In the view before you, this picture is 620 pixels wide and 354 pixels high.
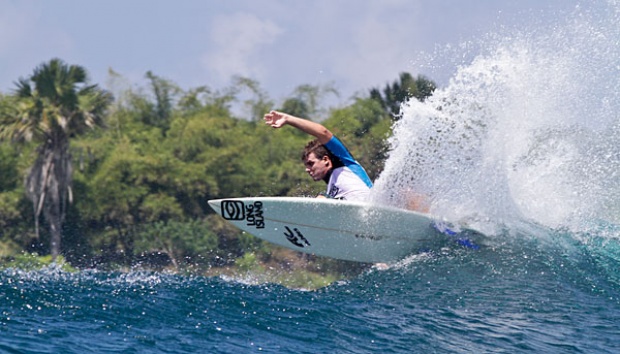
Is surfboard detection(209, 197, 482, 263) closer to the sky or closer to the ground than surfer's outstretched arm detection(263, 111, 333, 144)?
closer to the ground

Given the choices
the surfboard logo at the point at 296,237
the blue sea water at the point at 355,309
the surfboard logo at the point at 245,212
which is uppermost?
the surfboard logo at the point at 245,212

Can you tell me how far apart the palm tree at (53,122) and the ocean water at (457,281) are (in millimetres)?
27015

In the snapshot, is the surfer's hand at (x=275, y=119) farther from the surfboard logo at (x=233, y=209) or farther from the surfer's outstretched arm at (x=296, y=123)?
the surfboard logo at (x=233, y=209)

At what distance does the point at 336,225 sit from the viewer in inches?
373

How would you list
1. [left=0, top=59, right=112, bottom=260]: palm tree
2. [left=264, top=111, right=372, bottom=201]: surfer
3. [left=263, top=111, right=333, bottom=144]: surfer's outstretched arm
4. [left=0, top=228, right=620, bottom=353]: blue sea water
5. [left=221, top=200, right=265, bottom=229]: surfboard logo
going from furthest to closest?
1. [left=0, top=59, right=112, bottom=260]: palm tree
2. [left=221, top=200, right=265, bottom=229]: surfboard logo
3. [left=264, top=111, right=372, bottom=201]: surfer
4. [left=263, top=111, right=333, bottom=144]: surfer's outstretched arm
5. [left=0, top=228, right=620, bottom=353]: blue sea water

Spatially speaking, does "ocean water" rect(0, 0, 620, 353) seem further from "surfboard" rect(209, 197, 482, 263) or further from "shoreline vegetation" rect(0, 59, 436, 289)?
"shoreline vegetation" rect(0, 59, 436, 289)

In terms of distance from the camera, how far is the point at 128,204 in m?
38.1

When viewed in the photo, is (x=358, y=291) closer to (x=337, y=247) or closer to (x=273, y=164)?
(x=337, y=247)

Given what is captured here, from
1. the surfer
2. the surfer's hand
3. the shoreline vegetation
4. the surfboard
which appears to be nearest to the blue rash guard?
the surfer

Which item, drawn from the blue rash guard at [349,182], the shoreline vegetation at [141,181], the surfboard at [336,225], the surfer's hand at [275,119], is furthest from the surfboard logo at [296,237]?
the shoreline vegetation at [141,181]

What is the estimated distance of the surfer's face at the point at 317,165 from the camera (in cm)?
938

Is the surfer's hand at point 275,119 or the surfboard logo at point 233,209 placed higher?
the surfer's hand at point 275,119

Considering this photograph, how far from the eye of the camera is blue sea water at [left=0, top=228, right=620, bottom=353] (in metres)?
6.59

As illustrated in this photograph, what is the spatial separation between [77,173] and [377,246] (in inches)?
1239
